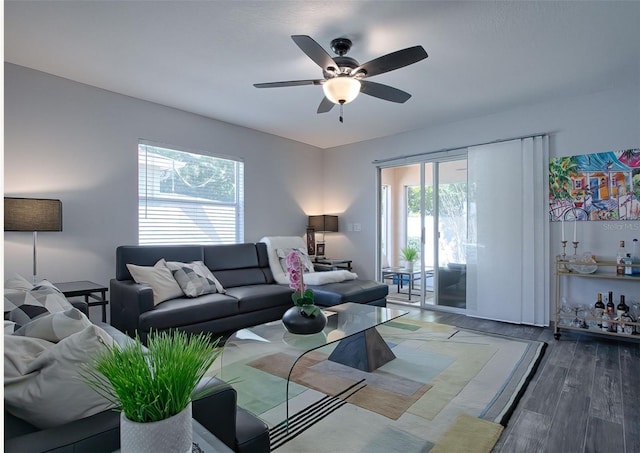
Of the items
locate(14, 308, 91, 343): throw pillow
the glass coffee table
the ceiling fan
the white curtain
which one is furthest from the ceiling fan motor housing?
the white curtain

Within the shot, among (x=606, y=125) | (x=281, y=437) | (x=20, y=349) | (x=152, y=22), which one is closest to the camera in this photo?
(x=20, y=349)

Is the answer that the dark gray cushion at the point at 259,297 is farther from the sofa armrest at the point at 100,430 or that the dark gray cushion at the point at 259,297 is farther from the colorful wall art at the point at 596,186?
the colorful wall art at the point at 596,186

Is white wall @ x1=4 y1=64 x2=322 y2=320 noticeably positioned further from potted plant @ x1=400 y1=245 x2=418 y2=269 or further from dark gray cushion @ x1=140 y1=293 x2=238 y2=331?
potted plant @ x1=400 y1=245 x2=418 y2=269

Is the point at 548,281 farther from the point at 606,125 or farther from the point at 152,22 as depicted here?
the point at 152,22

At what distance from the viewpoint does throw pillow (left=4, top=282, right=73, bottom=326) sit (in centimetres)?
162

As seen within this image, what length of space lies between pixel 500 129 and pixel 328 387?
3629 millimetres

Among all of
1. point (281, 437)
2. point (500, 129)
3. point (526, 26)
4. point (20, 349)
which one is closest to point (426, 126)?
point (500, 129)

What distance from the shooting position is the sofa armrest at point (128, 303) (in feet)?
9.41

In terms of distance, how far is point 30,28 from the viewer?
246 centimetres

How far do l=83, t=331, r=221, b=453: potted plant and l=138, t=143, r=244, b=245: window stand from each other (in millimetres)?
3473

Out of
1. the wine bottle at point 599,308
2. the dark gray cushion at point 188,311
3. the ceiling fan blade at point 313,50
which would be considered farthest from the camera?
the wine bottle at point 599,308

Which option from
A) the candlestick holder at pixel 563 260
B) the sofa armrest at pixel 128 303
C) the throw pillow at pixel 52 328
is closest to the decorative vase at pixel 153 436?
the throw pillow at pixel 52 328

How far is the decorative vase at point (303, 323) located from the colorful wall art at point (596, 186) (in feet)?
9.95

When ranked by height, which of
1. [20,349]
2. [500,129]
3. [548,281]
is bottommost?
[548,281]
